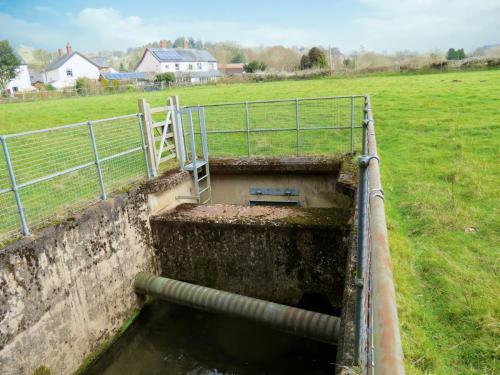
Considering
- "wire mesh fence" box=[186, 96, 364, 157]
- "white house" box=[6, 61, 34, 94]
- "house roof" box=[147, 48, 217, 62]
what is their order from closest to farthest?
"wire mesh fence" box=[186, 96, 364, 157], "white house" box=[6, 61, 34, 94], "house roof" box=[147, 48, 217, 62]

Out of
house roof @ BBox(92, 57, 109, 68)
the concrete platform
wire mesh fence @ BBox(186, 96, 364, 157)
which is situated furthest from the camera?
house roof @ BBox(92, 57, 109, 68)

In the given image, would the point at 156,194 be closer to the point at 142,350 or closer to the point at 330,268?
the point at 142,350

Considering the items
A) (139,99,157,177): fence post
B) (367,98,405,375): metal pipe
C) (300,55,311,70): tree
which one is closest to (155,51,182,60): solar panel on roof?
(300,55,311,70): tree

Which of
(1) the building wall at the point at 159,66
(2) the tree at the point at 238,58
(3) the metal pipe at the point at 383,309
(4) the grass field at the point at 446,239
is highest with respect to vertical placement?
(2) the tree at the point at 238,58

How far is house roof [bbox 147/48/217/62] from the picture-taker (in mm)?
86500

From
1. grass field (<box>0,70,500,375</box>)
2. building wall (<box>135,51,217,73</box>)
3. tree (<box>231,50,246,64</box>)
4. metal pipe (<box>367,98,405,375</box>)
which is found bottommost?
grass field (<box>0,70,500,375</box>)

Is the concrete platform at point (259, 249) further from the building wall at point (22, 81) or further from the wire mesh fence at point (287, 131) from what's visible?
the building wall at point (22, 81)

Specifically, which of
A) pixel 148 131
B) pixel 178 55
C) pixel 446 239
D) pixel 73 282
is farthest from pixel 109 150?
pixel 178 55

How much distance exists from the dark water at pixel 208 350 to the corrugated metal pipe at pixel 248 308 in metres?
0.53

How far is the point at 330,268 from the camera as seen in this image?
22.0 feet

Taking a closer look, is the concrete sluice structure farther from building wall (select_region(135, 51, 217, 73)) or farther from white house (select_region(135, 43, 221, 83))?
building wall (select_region(135, 51, 217, 73))

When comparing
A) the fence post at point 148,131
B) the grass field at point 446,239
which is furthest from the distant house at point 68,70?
the grass field at point 446,239

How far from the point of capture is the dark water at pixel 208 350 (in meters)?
6.05

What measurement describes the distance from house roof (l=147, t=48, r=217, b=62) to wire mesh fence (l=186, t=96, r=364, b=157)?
250 ft
